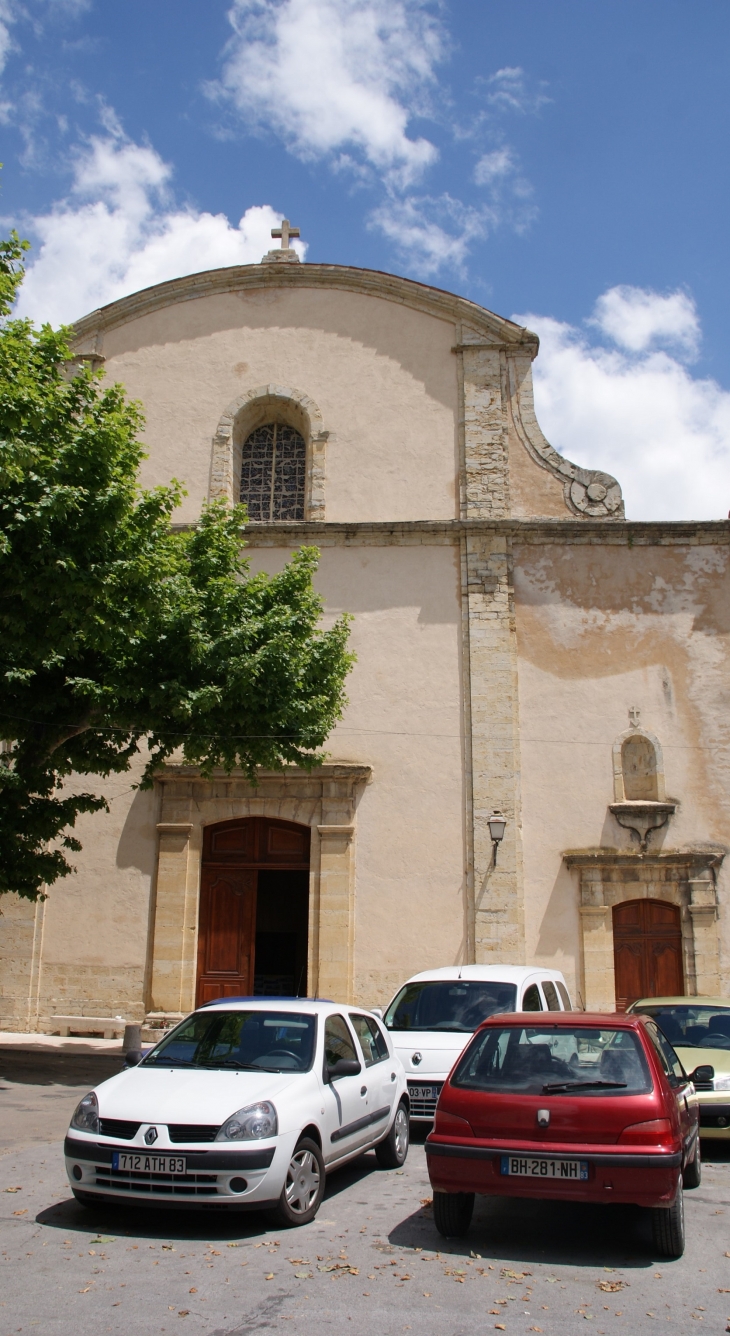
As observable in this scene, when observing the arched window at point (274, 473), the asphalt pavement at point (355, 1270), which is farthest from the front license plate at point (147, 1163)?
the arched window at point (274, 473)

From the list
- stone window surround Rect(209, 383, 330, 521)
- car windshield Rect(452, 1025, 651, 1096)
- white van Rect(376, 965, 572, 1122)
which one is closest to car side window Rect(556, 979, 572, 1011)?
white van Rect(376, 965, 572, 1122)

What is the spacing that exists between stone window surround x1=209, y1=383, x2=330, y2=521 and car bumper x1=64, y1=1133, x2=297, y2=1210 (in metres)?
12.0

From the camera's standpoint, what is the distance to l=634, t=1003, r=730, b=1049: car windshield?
29.9 ft

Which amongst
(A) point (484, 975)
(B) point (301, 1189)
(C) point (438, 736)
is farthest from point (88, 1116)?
(C) point (438, 736)

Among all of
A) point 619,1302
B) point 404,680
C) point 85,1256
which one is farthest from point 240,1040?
point 404,680

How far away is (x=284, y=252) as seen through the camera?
18250mm

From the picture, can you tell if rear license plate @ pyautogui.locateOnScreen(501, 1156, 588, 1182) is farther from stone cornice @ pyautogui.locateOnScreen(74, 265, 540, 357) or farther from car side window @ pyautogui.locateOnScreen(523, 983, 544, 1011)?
stone cornice @ pyautogui.locateOnScreen(74, 265, 540, 357)

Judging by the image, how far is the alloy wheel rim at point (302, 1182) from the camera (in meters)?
5.58

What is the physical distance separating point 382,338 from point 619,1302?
15.2 metres

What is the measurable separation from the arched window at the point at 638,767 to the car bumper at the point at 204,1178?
35.4 ft

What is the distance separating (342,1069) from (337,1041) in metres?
0.41

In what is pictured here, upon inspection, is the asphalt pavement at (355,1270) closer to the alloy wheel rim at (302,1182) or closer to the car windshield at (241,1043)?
the alloy wheel rim at (302,1182)

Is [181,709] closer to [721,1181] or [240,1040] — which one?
[240,1040]

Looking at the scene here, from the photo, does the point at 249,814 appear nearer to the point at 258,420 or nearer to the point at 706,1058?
the point at 258,420
